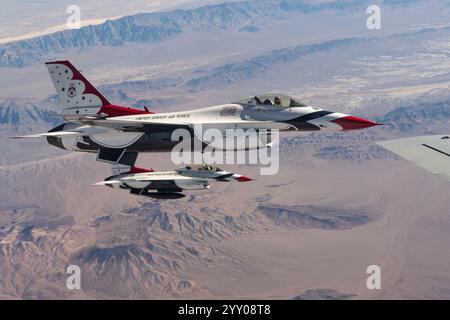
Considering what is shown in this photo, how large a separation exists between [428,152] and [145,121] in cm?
1431

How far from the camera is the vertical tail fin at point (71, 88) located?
30562 mm

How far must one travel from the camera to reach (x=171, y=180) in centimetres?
2803

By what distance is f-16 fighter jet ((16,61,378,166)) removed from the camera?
93.4 ft

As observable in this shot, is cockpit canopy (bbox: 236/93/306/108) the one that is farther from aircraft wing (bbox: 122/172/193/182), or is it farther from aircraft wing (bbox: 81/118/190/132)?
aircraft wing (bbox: 122/172/193/182)

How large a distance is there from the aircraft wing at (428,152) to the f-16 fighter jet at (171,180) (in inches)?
329

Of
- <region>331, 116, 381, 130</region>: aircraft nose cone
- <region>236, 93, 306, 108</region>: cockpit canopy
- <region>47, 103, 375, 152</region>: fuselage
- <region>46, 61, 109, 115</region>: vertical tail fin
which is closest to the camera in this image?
<region>331, 116, 381, 130</region>: aircraft nose cone

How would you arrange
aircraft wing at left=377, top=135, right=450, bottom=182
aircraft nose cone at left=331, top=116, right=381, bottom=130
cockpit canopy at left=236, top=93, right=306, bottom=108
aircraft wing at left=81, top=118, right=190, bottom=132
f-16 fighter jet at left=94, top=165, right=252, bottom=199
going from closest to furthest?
aircraft wing at left=377, top=135, right=450, bottom=182, aircraft nose cone at left=331, top=116, right=381, bottom=130, f-16 fighter jet at left=94, top=165, right=252, bottom=199, aircraft wing at left=81, top=118, right=190, bottom=132, cockpit canopy at left=236, top=93, right=306, bottom=108

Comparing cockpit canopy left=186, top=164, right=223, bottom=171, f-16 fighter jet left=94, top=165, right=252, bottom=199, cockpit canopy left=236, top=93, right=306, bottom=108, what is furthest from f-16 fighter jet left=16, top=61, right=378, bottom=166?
f-16 fighter jet left=94, top=165, right=252, bottom=199

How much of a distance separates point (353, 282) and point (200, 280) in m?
42.2

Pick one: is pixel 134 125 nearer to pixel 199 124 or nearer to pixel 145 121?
pixel 145 121

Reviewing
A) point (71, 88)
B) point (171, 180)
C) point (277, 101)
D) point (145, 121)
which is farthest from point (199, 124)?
point (71, 88)

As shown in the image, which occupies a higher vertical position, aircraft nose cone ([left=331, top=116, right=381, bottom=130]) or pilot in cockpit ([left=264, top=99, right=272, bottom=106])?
pilot in cockpit ([left=264, top=99, right=272, bottom=106])
